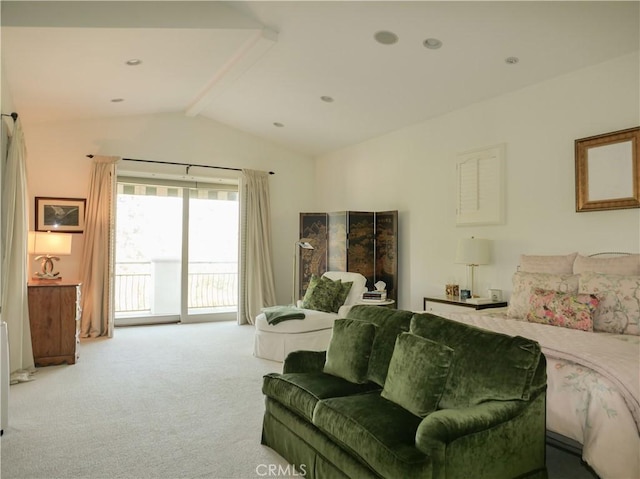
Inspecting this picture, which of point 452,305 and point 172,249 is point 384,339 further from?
point 172,249

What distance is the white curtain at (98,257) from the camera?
244 inches

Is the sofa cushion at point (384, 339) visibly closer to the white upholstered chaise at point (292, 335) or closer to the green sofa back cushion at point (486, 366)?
the green sofa back cushion at point (486, 366)

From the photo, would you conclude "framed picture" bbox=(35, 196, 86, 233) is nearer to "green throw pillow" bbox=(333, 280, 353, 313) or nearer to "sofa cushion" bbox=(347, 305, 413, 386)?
"green throw pillow" bbox=(333, 280, 353, 313)

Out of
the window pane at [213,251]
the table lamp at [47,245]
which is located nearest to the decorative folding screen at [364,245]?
the window pane at [213,251]

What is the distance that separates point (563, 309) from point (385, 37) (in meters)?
2.75

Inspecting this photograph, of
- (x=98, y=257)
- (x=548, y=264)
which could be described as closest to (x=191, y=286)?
(x=98, y=257)

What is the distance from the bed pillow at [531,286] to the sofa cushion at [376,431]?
6.02ft

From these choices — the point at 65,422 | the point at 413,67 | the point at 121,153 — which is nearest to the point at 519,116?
the point at 413,67

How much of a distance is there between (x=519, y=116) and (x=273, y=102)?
10.4 feet

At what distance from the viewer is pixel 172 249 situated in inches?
290

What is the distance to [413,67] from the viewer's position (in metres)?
4.46

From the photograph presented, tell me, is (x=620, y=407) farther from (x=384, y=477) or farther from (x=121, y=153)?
(x=121, y=153)

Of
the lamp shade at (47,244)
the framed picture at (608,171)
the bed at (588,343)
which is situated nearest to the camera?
the bed at (588,343)

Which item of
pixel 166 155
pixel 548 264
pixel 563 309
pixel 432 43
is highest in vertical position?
pixel 432 43
